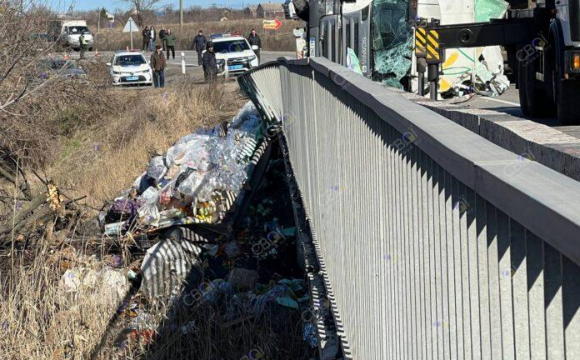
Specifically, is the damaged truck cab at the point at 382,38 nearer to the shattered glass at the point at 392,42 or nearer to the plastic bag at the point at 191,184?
the shattered glass at the point at 392,42

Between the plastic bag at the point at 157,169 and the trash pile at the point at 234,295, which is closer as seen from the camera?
the trash pile at the point at 234,295

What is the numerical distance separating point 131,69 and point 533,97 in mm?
27407

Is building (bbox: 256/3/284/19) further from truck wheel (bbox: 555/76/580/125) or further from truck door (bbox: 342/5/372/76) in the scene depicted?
truck wheel (bbox: 555/76/580/125)

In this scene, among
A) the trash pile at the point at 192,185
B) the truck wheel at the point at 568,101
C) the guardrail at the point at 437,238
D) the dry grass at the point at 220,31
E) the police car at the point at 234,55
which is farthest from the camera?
the dry grass at the point at 220,31

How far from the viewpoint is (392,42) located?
71.4ft

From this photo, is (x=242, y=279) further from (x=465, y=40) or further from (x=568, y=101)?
(x=465, y=40)

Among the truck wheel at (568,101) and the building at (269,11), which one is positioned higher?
the building at (269,11)

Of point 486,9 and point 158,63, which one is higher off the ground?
point 486,9

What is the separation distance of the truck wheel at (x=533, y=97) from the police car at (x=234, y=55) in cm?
2405

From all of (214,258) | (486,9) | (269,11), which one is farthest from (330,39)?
(269,11)

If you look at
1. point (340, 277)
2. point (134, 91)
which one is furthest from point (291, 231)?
point (134, 91)

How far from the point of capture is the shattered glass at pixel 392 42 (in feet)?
71.0

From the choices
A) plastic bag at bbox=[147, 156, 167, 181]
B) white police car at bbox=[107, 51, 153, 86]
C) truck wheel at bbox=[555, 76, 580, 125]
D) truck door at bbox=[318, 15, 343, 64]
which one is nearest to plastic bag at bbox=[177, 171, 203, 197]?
plastic bag at bbox=[147, 156, 167, 181]

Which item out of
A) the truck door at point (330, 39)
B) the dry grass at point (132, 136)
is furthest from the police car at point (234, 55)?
the truck door at point (330, 39)
